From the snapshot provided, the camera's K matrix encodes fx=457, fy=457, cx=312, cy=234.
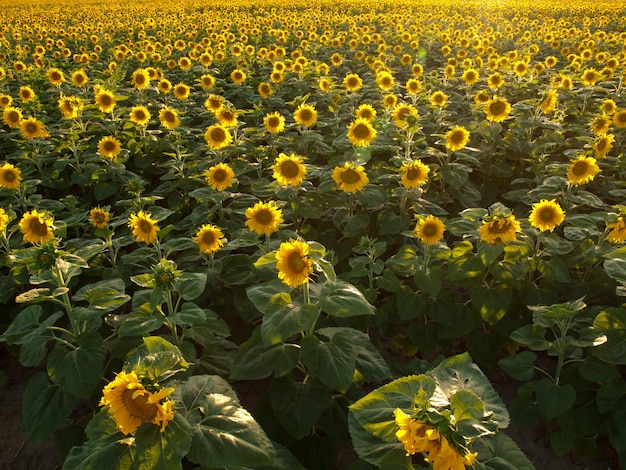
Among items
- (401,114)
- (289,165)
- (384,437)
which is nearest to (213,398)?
(384,437)

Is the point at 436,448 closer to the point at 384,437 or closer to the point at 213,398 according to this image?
the point at 384,437

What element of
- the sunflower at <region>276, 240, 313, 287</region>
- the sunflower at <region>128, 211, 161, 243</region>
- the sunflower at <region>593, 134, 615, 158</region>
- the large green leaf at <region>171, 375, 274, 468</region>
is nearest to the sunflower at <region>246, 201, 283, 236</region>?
the sunflower at <region>128, 211, 161, 243</region>

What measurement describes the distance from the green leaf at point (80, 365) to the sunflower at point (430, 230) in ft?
8.67

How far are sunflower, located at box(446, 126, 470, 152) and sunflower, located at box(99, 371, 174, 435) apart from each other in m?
4.74

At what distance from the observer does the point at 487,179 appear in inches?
268

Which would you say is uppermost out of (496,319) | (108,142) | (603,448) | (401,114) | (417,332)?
(401,114)

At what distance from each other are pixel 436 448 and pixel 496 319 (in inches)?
101

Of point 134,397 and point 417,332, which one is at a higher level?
point 134,397

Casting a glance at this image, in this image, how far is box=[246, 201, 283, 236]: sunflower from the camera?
392 centimetres

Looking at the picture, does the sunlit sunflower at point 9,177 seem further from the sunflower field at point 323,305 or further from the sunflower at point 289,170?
the sunflower at point 289,170

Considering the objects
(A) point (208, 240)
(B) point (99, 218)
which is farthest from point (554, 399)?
(B) point (99, 218)

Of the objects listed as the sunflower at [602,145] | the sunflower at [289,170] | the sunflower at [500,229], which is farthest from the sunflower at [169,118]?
the sunflower at [602,145]

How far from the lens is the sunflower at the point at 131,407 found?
5.65ft

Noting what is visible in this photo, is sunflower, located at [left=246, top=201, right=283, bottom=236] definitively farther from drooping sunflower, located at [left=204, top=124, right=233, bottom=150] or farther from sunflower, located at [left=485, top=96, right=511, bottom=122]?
sunflower, located at [left=485, top=96, right=511, bottom=122]
